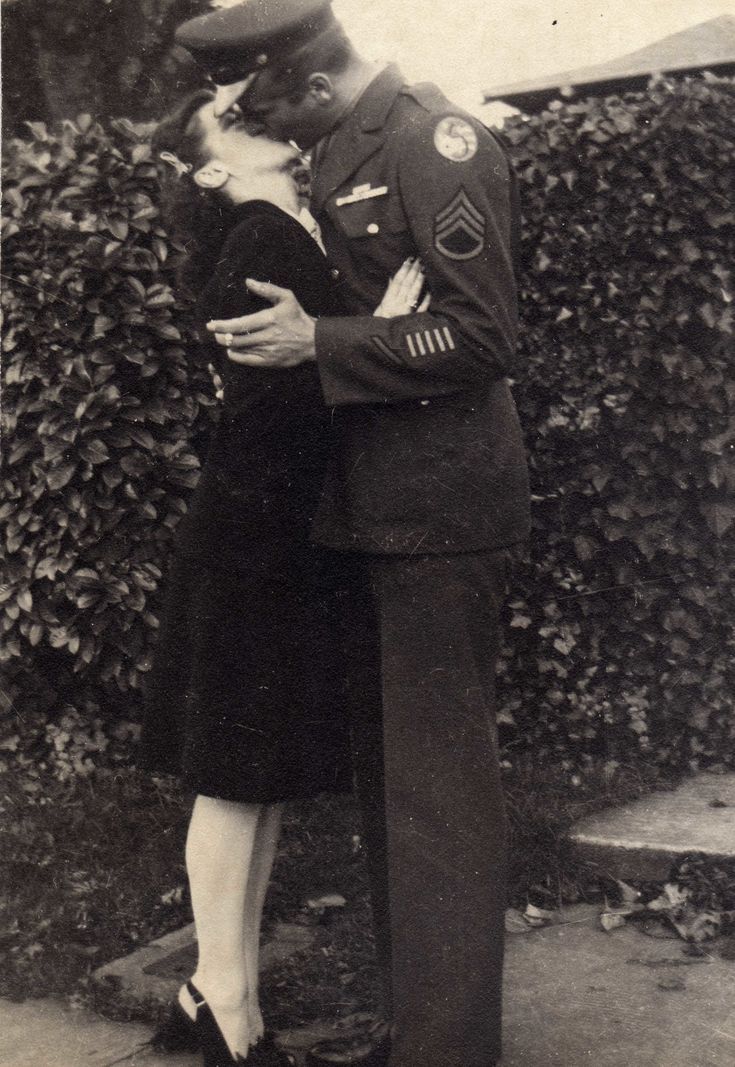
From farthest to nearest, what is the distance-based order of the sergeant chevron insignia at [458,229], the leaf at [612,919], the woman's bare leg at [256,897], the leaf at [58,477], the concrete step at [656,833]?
the leaf at [58,477] < the concrete step at [656,833] < the leaf at [612,919] < the woman's bare leg at [256,897] < the sergeant chevron insignia at [458,229]

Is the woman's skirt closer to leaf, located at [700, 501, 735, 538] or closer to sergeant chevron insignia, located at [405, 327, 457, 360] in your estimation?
sergeant chevron insignia, located at [405, 327, 457, 360]

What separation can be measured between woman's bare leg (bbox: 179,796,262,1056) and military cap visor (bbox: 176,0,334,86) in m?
1.38

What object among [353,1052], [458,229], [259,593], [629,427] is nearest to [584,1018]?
[353,1052]

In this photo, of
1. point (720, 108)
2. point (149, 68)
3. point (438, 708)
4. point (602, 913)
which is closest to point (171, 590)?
point (438, 708)

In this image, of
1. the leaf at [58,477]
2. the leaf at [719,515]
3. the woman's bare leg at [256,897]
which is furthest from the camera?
the leaf at [719,515]

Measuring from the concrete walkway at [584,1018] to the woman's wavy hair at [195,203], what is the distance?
5.33 feet

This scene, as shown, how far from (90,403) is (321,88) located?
158cm

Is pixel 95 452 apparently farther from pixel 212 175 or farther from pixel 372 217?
pixel 372 217

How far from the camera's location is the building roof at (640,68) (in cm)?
340

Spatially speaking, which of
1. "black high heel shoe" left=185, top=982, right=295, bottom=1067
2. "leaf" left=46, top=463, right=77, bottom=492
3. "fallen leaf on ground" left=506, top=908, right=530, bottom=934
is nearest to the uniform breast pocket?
"black high heel shoe" left=185, top=982, right=295, bottom=1067

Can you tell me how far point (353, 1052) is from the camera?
8.27 feet

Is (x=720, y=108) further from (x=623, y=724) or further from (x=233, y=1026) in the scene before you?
(x=233, y=1026)

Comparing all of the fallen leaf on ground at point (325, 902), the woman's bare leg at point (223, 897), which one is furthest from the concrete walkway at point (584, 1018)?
the fallen leaf on ground at point (325, 902)

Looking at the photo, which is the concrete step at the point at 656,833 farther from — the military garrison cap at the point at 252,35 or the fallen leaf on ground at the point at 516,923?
the military garrison cap at the point at 252,35
